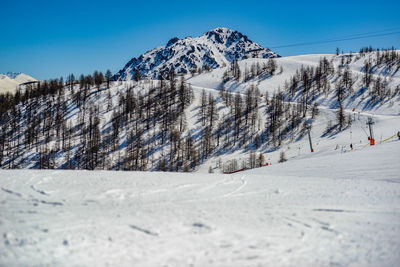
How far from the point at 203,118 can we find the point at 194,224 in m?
87.0

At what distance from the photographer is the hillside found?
2847 inches

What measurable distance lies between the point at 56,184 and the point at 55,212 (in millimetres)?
2512

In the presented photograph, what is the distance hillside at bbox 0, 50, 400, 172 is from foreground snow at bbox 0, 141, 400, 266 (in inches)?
2191

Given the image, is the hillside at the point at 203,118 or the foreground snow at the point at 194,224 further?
the hillside at the point at 203,118

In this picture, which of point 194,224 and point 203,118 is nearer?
point 194,224

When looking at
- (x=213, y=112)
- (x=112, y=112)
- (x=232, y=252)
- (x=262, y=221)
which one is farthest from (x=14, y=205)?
(x=112, y=112)

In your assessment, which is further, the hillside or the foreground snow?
the hillside

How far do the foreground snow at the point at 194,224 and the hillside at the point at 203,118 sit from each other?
55662 millimetres

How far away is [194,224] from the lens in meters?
4.24

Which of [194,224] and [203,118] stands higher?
[203,118]

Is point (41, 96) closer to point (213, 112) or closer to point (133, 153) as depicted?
point (133, 153)

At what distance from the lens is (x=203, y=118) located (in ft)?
298

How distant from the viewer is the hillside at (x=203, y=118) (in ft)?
237

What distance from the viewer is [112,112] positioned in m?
98.5
